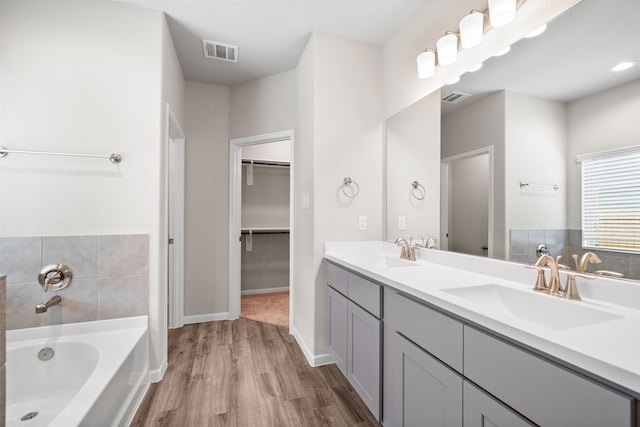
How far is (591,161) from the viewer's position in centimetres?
112

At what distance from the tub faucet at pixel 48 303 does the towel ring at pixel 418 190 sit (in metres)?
2.48

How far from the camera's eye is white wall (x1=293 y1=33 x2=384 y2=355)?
2.31m

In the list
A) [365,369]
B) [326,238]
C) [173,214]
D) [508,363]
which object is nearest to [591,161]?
[508,363]

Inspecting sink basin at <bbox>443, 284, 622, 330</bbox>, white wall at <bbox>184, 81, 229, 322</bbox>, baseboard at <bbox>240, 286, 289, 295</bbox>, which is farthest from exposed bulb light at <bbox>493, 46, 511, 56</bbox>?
baseboard at <bbox>240, 286, 289, 295</bbox>

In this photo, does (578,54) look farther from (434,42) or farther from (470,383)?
(470,383)

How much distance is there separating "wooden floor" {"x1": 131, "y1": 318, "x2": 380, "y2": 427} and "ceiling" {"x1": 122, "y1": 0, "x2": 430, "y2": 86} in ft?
8.64

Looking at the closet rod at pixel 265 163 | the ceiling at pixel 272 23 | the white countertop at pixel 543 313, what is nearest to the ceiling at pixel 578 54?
the white countertop at pixel 543 313

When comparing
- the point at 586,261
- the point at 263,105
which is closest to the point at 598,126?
the point at 586,261

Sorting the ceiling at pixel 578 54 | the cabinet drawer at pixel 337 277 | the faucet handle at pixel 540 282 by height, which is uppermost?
the ceiling at pixel 578 54

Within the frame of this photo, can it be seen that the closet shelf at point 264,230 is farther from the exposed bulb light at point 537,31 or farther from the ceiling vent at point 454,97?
the exposed bulb light at point 537,31

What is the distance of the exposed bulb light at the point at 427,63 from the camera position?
1.93 metres

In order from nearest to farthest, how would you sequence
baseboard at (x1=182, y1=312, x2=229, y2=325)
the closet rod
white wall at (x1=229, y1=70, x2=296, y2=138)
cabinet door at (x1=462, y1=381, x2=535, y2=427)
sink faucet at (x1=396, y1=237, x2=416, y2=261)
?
cabinet door at (x1=462, y1=381, x2=535, y2=427)
sink faucet at (x1=396, y1=237, x2=416, y2=261)
white wall at (x1=229, y1=70, x2=296, y2=138)
baseboard at (x1=182, y1=312, x2=229, y2=325)
the closet rod

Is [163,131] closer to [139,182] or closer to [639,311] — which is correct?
[139,182]

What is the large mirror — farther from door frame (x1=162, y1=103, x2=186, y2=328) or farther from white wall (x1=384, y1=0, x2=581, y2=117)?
door frame (x1=162, y1=103, x2=186, y2=328)
